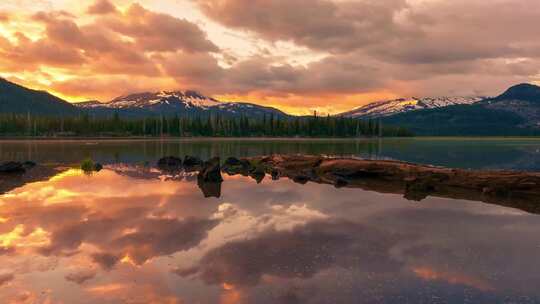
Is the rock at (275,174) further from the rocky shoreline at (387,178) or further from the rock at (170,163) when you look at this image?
the rock at (170,163)

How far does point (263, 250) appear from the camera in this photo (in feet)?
47.4

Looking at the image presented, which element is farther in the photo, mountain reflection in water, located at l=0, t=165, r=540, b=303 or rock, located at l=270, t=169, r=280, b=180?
rock, located at l=270, t=169, r=280, b=180

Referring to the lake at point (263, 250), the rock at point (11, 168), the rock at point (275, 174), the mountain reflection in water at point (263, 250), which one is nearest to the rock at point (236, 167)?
the rock at point (275, 174)

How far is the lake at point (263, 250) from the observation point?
10.8m

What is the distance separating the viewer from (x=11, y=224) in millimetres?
17656

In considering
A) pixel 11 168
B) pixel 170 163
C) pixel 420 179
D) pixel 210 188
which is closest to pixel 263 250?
pixel 210 188

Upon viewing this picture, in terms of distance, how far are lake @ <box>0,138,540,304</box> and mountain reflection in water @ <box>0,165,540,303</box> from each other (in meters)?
0.05

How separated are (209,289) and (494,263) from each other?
903 cm

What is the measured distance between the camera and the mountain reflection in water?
1080 centimetres

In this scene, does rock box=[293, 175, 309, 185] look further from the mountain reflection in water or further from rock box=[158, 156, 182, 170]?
rock box=[158, 156, 182, 170]

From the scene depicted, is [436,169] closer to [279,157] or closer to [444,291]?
[279,157]

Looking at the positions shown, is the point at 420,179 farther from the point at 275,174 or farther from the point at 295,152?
the point at 295,152

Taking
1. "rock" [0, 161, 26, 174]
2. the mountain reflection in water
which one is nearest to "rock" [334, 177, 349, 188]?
the mountain reflection in water

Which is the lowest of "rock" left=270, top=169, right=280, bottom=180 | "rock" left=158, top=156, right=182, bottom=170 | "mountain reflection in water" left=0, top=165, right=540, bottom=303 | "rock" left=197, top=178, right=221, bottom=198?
"mountain reflection in water" left=0, top=165, right=540, bottom=303
